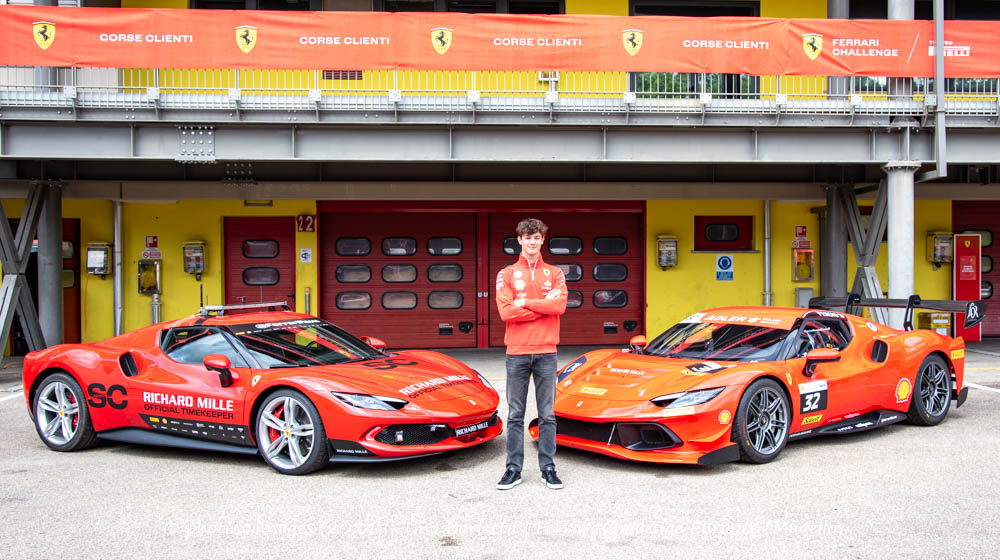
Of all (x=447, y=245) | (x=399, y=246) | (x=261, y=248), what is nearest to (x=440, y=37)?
(x=447, y=245)

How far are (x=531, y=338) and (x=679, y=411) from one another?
119 centimetres

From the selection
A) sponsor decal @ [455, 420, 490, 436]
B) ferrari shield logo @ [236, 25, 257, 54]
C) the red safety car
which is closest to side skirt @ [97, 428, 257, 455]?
the red safety car

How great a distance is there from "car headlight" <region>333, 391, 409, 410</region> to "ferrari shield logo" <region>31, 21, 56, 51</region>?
7.78 meters

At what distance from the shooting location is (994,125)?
11.0m

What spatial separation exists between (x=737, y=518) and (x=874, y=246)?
30.5 ft

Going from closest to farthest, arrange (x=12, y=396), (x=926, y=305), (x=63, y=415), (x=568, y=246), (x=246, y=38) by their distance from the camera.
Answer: (x=63, y=415), (x=926, y=305), (x=12, y=396), (x=246, y=38), (x=568, y=246)

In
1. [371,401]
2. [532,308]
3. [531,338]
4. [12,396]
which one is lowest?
[12,396]

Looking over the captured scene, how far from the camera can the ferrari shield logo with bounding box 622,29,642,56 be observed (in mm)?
10438

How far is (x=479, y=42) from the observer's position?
10383 millimetres

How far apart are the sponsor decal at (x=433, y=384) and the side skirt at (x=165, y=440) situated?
124 centimetres

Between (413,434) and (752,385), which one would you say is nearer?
(413,434)

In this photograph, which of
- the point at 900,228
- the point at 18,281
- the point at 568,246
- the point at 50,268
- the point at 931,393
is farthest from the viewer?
the point at 568,246

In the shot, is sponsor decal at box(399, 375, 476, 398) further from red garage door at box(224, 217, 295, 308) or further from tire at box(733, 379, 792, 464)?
red garage door at box(224, 217, 295, 308)

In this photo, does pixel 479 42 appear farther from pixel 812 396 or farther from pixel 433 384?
pixel 812 396
